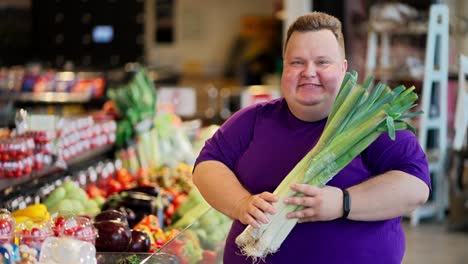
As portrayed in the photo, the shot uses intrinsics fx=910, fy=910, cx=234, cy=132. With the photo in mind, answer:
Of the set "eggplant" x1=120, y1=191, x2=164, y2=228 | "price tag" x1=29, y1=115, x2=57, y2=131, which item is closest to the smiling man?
"eggplant" x1=120, y1=191, x2=164, y2=228

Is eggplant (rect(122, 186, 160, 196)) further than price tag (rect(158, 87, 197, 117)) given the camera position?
No

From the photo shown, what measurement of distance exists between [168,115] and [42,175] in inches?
89.8

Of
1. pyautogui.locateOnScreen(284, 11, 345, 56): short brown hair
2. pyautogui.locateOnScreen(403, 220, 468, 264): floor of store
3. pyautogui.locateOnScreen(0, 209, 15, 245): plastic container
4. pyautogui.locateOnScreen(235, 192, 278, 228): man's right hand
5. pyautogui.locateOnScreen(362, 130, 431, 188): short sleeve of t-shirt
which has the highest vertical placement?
pyautogui.locateOnScreen(284, 11, 345, 56): short brown hair

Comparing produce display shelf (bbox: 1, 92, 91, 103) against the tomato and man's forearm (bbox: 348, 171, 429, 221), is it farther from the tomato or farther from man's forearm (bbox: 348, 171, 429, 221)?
man's forearm (bbox: 348, 171, 429, 221)

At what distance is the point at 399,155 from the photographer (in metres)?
2.88

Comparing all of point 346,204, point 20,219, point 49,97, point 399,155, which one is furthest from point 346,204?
point 49,97

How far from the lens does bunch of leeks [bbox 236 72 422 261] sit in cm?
279

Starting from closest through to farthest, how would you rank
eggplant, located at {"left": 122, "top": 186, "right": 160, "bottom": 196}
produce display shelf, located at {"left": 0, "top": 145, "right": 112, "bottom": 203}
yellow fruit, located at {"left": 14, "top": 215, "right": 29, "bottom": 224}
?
1. yellow fruit, located at {"left": 14, "top": 215, "right": 29, "bottom": 224}
2. produce display shelf, located at {"left": 0, "top": 145, "right": 112, "bottom": 203}
3. eggplant, located at {"left": 122, "top": 186, "right": 160, "bottom": 196}

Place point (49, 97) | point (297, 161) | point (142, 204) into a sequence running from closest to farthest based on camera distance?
1. point (297, 161)
2. point (142, 204)
3. point (49, 97)

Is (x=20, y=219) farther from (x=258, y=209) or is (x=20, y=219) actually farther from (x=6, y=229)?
(x=258, y=209)

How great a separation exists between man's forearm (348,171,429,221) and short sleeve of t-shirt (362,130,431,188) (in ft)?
0.15

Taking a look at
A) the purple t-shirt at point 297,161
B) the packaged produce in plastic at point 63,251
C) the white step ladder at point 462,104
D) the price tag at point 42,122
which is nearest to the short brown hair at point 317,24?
the purple t-shirt at point 297,161

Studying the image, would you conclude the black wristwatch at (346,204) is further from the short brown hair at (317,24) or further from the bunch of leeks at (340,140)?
the short brown hair at (317,24)

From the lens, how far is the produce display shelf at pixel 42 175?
14.3 feet
